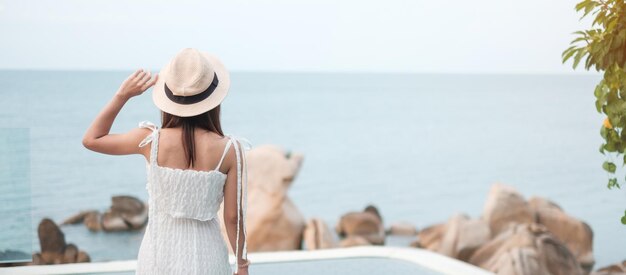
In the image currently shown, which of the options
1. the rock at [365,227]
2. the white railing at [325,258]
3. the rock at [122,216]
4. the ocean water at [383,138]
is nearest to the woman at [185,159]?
the white railing at [325,258]

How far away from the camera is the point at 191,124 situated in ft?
7.52

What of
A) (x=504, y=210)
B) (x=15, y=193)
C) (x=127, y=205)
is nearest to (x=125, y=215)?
(x=127, y=205)

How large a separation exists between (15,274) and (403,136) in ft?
67.2

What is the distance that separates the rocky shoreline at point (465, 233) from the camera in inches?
335

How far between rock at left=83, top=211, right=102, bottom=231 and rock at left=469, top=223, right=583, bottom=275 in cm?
716

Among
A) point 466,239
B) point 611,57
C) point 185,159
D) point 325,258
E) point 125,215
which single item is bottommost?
point 125,215

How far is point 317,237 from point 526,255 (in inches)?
130

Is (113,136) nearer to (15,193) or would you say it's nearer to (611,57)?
(611,57)

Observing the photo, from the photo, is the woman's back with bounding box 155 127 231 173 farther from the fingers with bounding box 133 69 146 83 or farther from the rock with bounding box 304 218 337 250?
the rock with bounding box 304 218 337 250

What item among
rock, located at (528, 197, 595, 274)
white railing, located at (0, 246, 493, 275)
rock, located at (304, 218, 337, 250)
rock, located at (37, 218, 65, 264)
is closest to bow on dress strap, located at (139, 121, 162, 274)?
white railing, located at (0, 246, 493, 275)

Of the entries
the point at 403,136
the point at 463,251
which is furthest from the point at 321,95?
the point at 463,251

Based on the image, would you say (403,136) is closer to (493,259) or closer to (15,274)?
(493,259)

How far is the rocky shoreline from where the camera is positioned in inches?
335

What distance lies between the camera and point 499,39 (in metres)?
22.4
